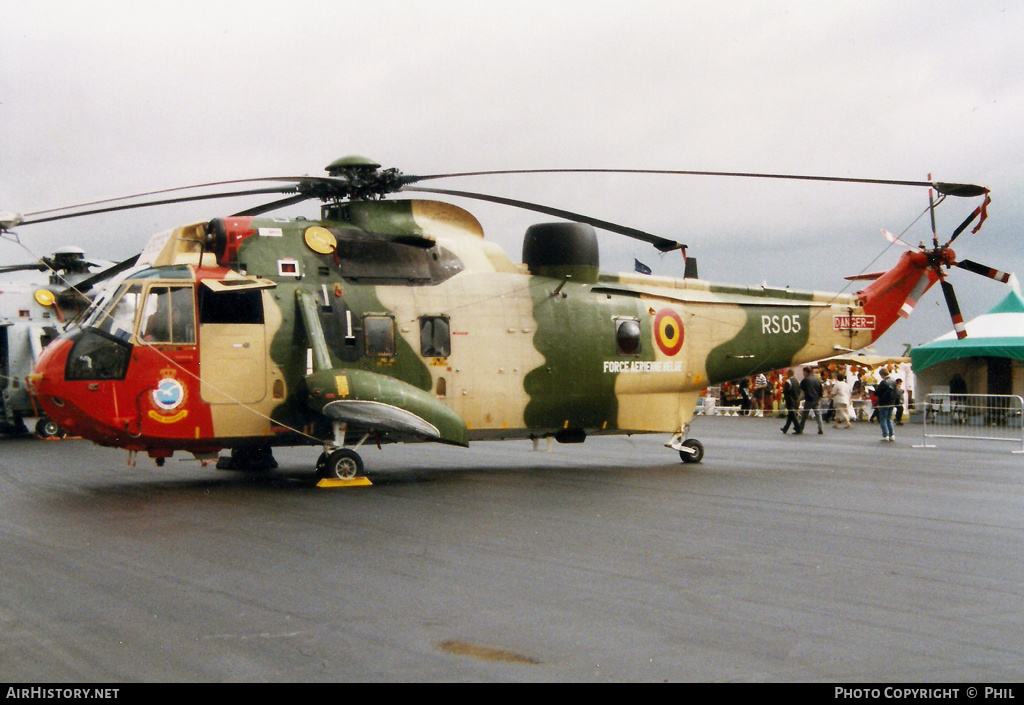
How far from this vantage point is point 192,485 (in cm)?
1321

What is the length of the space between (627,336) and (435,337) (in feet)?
10.8

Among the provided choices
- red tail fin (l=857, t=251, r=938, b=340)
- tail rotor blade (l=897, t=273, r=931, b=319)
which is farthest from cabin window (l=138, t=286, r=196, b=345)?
tail rotor blade (l=897, t=273, r=931, b=319)

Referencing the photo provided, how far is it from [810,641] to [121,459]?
15.3 meters

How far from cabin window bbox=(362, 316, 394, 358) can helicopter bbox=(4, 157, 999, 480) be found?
21 millimetres

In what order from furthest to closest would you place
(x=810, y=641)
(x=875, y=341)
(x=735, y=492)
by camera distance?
(x=875, y=341) → (x=735, y=492) → (x=810, y=641)

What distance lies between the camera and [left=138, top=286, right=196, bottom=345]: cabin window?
12273mm

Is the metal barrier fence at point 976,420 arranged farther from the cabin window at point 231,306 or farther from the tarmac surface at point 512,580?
the cabin window at point 231,306

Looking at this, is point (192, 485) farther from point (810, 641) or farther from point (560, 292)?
point (810, 641)

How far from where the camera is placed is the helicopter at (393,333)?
12250mm

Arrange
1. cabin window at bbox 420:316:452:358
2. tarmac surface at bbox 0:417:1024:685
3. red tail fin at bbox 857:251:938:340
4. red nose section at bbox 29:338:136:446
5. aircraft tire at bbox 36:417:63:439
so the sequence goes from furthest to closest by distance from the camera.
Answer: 1. aircraft tire at bbox 36:417:63:439
2. red tail fin at bbox 857:251:938:340
3. cabin window at bbox 420:316:452:358
4. red nose section at bbox 29:338:136:446
5. tarmac surface at bbox 0:417:1024:685

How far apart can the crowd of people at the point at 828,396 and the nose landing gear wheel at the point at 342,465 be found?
1526 cm

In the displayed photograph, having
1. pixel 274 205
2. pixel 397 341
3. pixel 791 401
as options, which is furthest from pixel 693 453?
pixel 791 401

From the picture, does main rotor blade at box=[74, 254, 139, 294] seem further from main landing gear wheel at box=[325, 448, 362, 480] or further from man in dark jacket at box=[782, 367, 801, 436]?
man in dark jacket at box=[782, 367, 801, 436]
